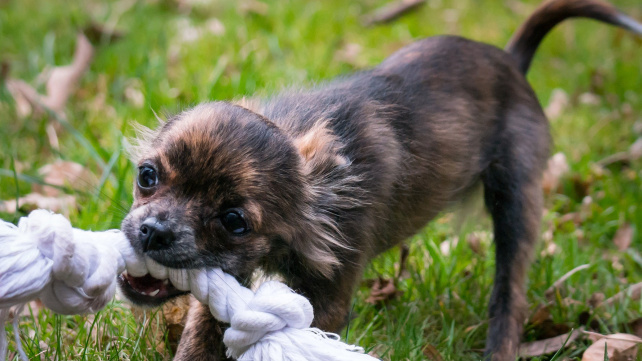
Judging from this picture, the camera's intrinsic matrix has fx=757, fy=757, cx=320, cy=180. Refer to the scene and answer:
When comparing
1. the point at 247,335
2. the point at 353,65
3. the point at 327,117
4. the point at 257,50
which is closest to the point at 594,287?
the point at 327,117

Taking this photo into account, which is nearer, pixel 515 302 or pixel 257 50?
pixel 515 302

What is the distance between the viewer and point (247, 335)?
2.39 meters

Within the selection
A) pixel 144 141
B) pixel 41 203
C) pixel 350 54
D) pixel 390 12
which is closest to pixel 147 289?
pixel 144 141

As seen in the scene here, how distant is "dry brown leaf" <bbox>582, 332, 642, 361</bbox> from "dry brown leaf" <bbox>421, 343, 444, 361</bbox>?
618mm

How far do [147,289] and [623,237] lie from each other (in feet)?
10.1

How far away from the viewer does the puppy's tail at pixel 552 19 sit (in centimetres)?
428

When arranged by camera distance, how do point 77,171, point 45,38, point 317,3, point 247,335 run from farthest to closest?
point 317,3
point 45,38
point 77,171
point 247,335

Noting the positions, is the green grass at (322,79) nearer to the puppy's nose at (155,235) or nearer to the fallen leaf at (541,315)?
the fallen leaf at (541,315)

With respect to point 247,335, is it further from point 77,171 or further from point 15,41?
point 15,41

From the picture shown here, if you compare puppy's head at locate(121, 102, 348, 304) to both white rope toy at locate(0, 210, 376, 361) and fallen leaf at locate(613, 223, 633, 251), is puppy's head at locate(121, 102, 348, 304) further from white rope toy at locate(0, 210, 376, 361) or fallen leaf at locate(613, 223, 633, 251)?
fallen leaf at locate(613, 223, 633, 251)

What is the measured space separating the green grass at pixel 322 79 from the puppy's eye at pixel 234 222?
2.26 ft

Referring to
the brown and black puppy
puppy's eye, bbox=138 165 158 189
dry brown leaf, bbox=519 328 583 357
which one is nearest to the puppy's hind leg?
the brown and black puppy

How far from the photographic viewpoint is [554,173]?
17.0 ft

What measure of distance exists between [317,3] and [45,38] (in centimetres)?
259
